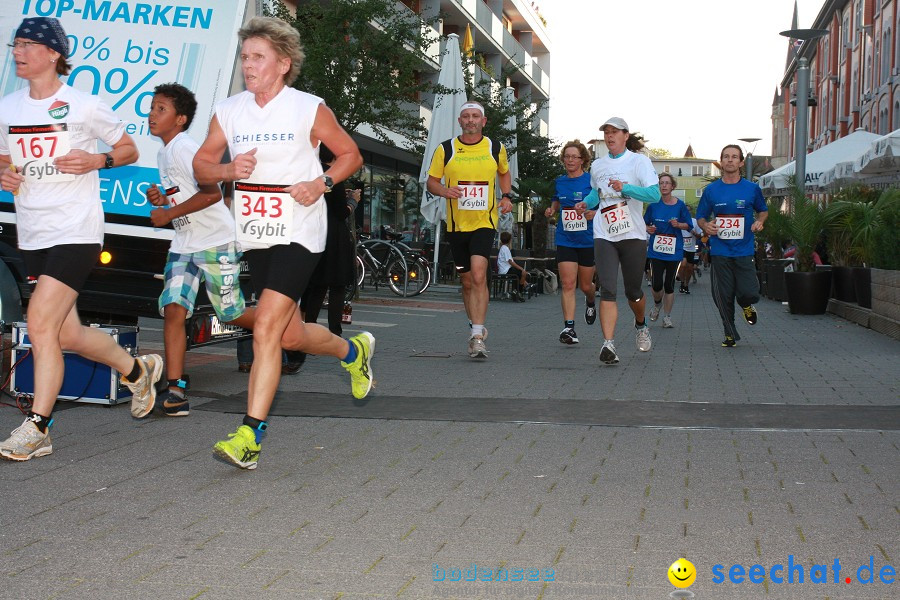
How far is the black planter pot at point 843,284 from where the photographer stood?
1727 cm

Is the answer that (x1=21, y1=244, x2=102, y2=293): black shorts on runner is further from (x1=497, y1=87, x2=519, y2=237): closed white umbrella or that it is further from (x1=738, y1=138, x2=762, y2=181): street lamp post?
(x1=738, y1=138, x2=762, y2=181): street lamp post

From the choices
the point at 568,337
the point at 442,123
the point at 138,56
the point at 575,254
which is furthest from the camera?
the point at 442,123

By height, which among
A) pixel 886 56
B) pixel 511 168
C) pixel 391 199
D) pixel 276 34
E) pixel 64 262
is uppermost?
pixel 886 56

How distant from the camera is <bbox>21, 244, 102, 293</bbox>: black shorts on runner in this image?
18.1 ft

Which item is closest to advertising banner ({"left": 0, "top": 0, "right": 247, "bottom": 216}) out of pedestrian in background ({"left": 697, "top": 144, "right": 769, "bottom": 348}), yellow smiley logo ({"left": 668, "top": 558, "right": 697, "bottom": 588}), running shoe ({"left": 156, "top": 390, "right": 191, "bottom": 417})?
running shoe ({"left": 156, "top": 390, "right": 191, "bottom": 417})

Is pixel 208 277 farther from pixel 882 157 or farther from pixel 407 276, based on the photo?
pixel 407 276

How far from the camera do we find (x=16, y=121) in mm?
5668

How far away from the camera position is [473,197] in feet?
33.9

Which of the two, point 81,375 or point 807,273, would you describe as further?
point 807,273

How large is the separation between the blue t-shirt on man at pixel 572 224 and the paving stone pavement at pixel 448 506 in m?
3.46

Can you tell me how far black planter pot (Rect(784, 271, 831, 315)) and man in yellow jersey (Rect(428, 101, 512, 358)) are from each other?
930 centimetres

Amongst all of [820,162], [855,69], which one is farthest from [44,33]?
[855,69]

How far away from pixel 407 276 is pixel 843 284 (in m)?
7.37

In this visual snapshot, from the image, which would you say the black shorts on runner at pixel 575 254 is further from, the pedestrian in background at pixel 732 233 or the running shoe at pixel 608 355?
the running shoe at pixel 608 355
